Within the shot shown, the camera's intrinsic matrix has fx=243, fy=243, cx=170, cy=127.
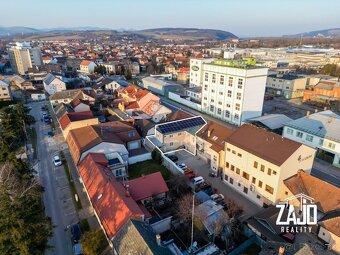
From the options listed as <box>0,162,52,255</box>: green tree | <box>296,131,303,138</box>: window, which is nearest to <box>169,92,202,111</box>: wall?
<box>296,131,303,138</box>: window

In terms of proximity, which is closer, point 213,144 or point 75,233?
point 75,233

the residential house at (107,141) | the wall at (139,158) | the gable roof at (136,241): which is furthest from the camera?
the wall at (139,158)

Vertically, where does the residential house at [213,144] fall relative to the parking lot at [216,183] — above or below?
above

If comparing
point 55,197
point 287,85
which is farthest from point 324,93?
point 55,197

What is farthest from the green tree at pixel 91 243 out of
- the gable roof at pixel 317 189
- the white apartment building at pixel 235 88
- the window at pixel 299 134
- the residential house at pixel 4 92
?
the residential house at pixel 4 92

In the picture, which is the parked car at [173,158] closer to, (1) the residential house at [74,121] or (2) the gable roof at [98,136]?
(2) the gable roof at [98,136]

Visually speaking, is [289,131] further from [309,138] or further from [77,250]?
[77,250]
